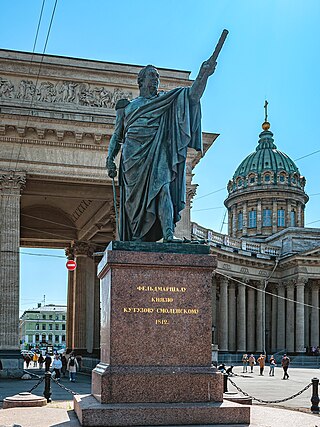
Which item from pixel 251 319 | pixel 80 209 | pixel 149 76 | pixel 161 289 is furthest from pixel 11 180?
pixel 251 319

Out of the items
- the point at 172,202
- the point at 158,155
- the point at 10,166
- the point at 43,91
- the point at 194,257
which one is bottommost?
the point at 194,257

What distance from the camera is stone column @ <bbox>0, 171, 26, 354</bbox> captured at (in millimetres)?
31938

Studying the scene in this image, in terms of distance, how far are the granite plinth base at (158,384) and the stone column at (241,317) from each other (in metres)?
67.8

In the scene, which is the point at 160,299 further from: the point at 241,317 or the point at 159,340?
the point at 241,317

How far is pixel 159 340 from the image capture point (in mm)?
10188

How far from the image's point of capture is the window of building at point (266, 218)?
332 feet

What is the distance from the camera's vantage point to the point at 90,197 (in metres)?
38.0

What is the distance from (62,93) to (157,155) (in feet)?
80.0

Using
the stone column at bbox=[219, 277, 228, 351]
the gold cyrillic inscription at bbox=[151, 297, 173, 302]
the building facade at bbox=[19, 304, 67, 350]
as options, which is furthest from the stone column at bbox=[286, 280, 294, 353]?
the building facade at bbox=[19, 304, 67, 350]

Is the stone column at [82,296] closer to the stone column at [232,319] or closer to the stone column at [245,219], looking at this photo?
the stone column at [232,319]

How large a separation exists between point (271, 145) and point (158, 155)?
10493 cm

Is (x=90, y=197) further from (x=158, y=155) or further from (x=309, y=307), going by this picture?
(x=309, y=307)

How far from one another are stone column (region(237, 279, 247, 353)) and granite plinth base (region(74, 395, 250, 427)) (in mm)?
67993

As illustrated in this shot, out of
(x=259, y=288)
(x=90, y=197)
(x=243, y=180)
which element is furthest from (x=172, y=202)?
(x=243, y=180)
